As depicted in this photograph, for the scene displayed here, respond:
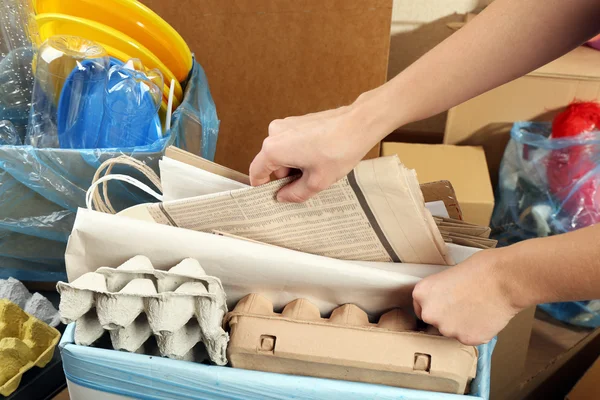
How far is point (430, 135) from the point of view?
1865mm

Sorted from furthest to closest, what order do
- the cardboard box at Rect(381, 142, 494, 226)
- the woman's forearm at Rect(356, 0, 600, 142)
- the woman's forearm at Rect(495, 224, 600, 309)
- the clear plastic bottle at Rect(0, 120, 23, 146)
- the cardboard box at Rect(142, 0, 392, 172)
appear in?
the cardboard box at Rect(381, 142, 494, 226) < the cardboard box at Rect(142, 0, 392, 172) < the clear plastic bottle at Rect(0, 120, 23, 146) < the woman's forearm at Rect(356, 0, 600, 142) < the woman's forearm at Rect(495, 224, 600, 309)

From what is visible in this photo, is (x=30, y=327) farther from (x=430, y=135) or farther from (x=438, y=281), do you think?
(x=430, y=135)

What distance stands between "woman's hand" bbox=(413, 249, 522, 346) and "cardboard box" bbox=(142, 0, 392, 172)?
862 millimetres

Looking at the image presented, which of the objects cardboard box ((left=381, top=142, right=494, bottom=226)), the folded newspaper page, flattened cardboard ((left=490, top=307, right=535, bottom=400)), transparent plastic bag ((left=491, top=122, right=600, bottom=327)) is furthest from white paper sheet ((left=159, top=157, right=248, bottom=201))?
transparent plastic bag ((left=491, top=122, right=600, bottom=327))

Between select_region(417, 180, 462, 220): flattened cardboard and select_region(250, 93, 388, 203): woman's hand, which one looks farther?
select_region(417, 180, 462, 220): flattened cardboard

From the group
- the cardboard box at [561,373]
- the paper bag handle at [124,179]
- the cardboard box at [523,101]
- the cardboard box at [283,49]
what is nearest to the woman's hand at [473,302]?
the paper bag handle at [124,179]

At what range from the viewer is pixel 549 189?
134cm

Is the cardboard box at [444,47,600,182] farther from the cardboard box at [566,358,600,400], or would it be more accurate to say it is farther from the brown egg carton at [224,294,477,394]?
the brown egg carton at [224,294,477,394]

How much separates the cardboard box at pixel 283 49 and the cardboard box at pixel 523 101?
0.34 meters

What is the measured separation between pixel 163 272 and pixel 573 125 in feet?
3.89

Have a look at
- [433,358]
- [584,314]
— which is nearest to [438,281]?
[433,358]

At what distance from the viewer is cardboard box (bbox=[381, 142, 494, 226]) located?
4.38 ft

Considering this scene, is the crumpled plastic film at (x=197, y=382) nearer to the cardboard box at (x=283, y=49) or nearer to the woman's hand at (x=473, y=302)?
the woman's hand at (x=473, y=302)

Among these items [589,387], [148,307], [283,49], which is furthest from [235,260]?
[283,49]
